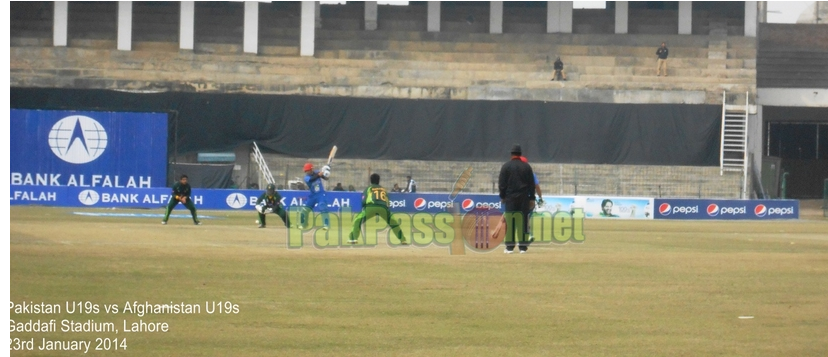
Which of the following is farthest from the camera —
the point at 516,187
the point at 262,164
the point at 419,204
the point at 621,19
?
the point at 621,19

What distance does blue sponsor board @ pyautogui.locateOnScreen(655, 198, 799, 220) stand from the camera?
1658 inches

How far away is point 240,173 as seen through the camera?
155 ft

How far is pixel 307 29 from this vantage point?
50.4 m

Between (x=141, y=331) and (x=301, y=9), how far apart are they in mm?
42071

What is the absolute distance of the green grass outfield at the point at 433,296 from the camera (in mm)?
9539

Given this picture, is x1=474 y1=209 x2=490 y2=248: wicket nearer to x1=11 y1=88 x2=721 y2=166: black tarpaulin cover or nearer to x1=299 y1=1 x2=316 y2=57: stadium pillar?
x1=11 y1=88 x2=721 y2=166: black tarpaulin cover

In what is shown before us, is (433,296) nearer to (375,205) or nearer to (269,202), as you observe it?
(375,205)

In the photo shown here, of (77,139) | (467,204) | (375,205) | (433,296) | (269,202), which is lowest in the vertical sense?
(467,204)

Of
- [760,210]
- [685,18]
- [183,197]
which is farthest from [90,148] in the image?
[685,18]

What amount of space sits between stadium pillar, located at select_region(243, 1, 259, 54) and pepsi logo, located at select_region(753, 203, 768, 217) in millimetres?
23721

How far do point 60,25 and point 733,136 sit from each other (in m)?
31.6

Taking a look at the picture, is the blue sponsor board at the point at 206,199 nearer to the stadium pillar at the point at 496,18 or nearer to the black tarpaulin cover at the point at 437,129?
the black tarpaulin cover at the point at 437,129

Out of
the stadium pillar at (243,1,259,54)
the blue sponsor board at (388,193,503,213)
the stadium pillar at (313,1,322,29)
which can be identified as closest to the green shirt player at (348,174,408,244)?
the blue sponsor board at (388,193,503,213)

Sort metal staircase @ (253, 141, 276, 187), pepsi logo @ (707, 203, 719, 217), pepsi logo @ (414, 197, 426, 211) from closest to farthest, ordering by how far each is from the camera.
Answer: pepsi logo @ (414, 197, 426, 211) < pepsi logo @ (707, 203, 719, 217) < metal staircase @ (253, 141, 276, 187)
